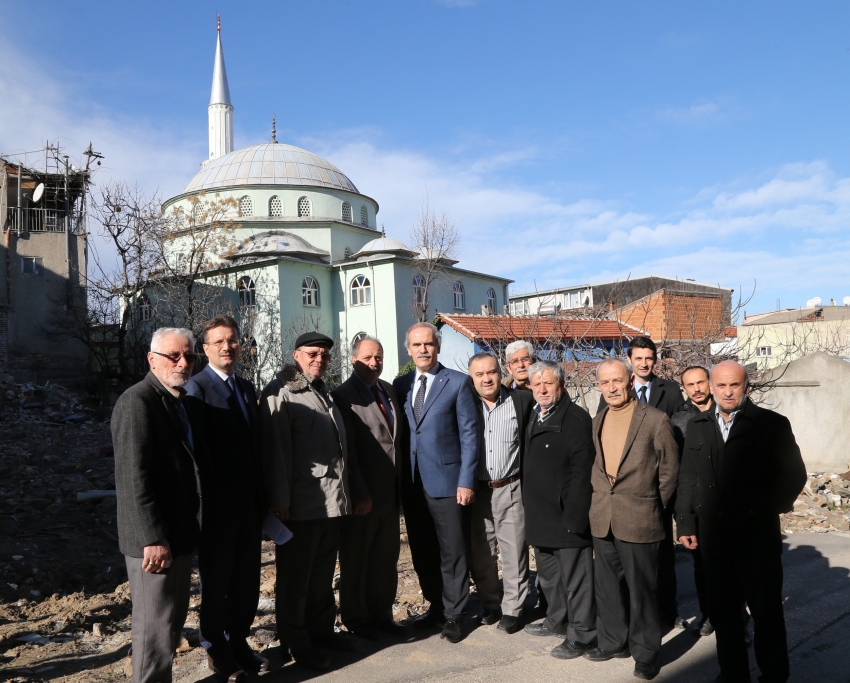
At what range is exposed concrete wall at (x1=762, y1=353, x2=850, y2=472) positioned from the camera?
34.8 ft

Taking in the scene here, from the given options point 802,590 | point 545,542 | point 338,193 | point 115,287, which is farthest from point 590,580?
point 338,193

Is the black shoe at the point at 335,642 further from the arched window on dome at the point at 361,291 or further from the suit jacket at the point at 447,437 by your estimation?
the arched window on dome at the point at 361,291

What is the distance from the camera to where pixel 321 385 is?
450 centimetres

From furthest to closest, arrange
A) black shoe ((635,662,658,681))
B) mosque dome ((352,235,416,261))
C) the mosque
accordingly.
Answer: mosque dome ((352,235,416,261))
the mosque
black shoe ((635,662,658,681))

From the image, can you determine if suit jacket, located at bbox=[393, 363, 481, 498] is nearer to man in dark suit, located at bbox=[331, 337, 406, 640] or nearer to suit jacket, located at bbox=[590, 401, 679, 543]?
man in dark suit, located at bbox=[331, 337, 406, 640]

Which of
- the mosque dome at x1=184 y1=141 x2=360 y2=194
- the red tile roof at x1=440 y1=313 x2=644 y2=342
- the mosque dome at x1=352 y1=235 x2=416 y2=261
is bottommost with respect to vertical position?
the red tile roof at x1=440 y1=313 x2=644 y2=342

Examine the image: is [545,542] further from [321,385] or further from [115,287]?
[115,287]

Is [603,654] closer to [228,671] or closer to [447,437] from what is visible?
[447,437]

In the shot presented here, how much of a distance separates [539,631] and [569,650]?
0.40 metres

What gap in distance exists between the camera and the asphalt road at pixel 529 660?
4.04 meters

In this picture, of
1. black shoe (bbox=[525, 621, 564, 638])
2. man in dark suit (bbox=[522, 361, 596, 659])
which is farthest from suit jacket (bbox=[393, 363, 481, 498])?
black shoe (bbox=[525, 621, 564, 638])

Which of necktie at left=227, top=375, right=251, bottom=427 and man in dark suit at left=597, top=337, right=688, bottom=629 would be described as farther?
man in dark suit at left=597, top=337, right=688, bottom=629

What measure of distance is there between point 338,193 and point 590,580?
1369 inches

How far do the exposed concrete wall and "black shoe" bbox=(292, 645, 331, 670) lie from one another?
8762 mm
